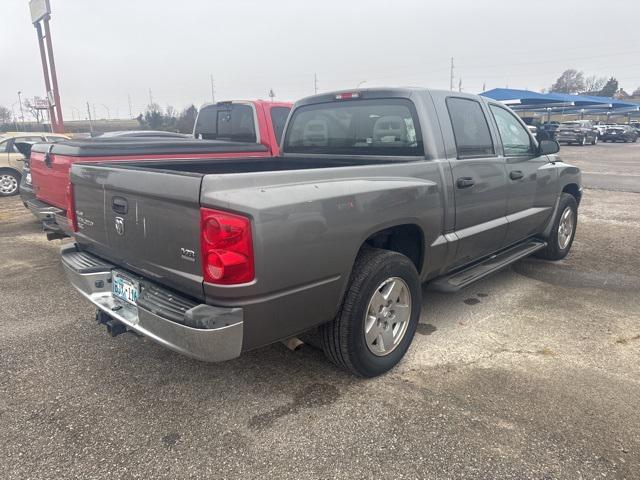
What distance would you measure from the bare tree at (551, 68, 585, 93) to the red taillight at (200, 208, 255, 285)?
112 m

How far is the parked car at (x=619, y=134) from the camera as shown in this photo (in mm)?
37625

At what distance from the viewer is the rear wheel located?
37.5 feet

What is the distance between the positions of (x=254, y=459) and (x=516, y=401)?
158 centimetres

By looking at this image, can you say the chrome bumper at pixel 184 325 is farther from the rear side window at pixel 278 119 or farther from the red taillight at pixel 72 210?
the rear side window at pixel 278 119

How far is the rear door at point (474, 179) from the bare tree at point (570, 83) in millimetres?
109363

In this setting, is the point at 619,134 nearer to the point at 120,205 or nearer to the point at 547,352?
the point at 547,352

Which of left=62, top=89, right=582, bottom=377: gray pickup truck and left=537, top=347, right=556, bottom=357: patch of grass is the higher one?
left=62, top=89, right=582, bottom=377: gray pickup truck

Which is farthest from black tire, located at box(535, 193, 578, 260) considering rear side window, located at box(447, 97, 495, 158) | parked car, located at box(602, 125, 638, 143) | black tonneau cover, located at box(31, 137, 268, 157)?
parked car, located at box(602, 125, 638, 143)

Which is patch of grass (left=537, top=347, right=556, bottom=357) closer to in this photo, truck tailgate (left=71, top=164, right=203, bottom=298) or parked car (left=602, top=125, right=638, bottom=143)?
truck tailgate (left=71, top=164, right=203, bottom=298)

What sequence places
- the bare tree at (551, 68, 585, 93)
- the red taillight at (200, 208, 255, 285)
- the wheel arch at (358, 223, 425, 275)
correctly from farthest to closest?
the bare tree at (551, 68, 585, 93) → the wheel arch at (358, 223, 425, 275) → the red taillight at (200, 208, 255, 285)

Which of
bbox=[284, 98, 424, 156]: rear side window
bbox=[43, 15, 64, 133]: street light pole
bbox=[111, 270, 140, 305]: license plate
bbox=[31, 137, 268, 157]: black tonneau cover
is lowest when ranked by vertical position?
bbox=[111, 270, 140, 305]: license plate

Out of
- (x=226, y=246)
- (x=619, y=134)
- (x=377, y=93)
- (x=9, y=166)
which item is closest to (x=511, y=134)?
(x=377, y=93)

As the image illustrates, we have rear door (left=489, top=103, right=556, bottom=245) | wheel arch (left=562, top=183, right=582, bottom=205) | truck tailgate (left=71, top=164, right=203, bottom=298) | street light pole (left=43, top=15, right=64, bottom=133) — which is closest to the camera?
truck tailgate (left=71, top=164, right=203, bottom=298)

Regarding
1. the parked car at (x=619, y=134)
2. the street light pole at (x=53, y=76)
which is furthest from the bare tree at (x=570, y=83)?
the street light pole at (x=53, y=76)
